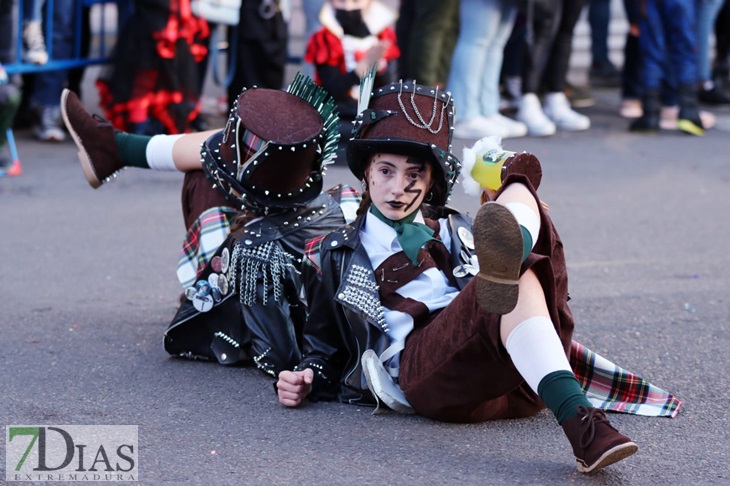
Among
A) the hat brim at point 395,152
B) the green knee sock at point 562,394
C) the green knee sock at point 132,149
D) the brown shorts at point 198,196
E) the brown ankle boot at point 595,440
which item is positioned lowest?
the brown ankle boot at point 595,440

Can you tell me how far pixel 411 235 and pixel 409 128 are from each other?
0.29 m

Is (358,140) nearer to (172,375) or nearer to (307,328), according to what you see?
(307,328)

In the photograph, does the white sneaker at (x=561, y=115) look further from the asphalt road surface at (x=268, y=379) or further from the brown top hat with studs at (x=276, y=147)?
the brown top hat with studs at (x=276, y=147)

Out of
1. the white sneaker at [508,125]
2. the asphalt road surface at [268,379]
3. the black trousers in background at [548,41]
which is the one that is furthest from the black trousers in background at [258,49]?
the black trousers in background at [548,41]

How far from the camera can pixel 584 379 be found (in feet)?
10.7

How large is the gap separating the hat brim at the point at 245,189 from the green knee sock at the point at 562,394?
1.11 meters

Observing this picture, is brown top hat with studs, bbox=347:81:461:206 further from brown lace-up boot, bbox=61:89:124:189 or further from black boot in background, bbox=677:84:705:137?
black boot in background, bbox=677:84:705:137

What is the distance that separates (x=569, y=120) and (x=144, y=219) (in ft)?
12.7

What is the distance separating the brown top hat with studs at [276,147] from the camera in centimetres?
341

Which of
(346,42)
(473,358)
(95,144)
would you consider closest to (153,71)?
(346,42)

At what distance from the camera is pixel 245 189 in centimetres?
351

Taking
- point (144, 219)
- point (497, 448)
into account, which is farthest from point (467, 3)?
point (497, 448)

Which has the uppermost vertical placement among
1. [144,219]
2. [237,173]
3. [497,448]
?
[237,173]

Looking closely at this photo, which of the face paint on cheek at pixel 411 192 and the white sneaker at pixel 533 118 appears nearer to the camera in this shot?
the face paint on cheek at pixel 411 192
